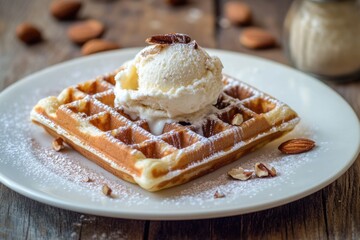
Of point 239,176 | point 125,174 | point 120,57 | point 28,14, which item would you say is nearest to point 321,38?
point 120,57

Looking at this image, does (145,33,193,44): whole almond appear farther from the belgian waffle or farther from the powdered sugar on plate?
the powdered sugar on plate

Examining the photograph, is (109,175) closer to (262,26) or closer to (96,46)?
(96,46)

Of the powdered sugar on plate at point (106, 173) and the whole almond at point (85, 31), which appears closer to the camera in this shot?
the powdered sugar on plate at point (106, 173)

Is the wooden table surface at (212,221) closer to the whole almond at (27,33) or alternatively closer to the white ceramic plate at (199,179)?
the white ceramic plate at (199,179)

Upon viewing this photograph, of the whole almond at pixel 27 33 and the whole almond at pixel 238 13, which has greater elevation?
the whole almond at pixel 238 13

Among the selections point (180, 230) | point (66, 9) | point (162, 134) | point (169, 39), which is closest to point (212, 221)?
point (180, 230)

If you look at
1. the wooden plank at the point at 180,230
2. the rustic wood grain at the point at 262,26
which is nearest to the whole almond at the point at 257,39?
the rustic wood grain at the point at 262,26

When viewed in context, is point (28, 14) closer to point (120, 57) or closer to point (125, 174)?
point (120, 57)

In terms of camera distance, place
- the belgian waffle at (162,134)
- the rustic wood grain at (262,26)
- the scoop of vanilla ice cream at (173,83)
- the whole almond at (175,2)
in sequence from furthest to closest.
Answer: the whole almond at (175,2) → the rustic wood grain at (262,26) → the scoop of vanilla ice cream at (173,83) → the belgian waffle at (162,134)
